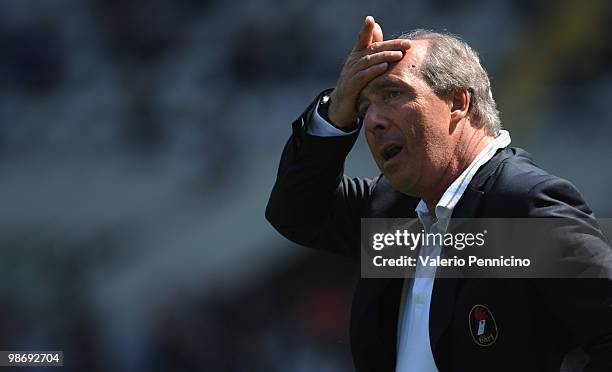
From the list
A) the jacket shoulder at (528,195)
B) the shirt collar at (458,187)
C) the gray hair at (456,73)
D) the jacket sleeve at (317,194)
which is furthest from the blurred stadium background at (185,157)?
the jacket shoulder at (528,195)

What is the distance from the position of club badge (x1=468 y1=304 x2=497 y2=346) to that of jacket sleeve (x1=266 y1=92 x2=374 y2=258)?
19.3 inches

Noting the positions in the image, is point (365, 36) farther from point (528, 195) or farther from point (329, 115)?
point (528, 195)

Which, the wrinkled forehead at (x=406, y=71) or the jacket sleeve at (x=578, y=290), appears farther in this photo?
the wrinkled forehead at (x=406, y=71)

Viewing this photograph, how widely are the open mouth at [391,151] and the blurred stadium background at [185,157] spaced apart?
1.80m

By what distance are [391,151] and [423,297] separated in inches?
11.1

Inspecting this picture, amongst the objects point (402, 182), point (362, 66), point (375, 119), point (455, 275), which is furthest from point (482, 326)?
point (362, 66)

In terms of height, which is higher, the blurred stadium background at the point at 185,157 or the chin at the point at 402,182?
the blurred stadium background at the point at 185,157

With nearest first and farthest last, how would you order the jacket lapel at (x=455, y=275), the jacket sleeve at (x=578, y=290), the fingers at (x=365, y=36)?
the jacket sleeve at (x=578, y=290) < the jacket lapel at (x=455, y=275) < the fingers at (x=365, y=36)

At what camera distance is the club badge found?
1.60 meters

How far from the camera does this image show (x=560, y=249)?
1583 millimetres

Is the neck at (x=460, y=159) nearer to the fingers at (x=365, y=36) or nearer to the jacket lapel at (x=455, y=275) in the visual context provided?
the jacket lapel at (x=455, y=275)

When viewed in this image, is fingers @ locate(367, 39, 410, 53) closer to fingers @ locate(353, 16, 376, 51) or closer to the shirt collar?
fingers @ locate(353, 16, 376, 51)

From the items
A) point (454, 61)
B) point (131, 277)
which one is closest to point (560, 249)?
point (454, 61)

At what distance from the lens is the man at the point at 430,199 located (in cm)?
159
